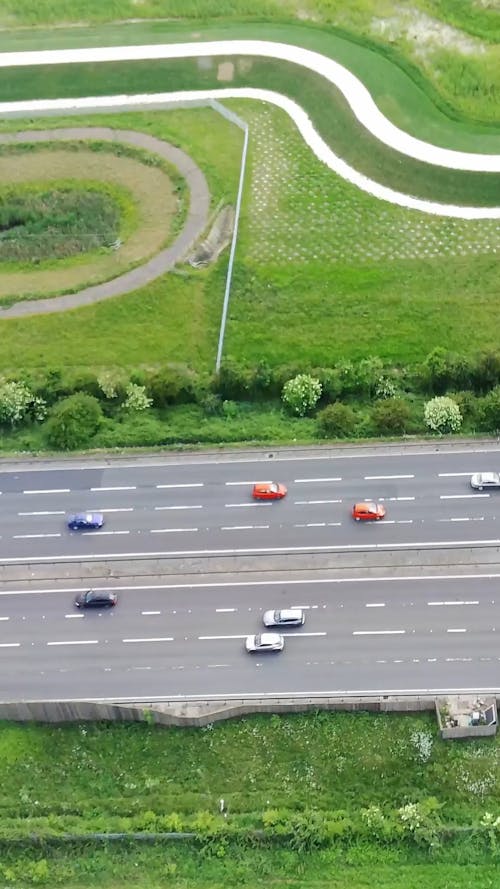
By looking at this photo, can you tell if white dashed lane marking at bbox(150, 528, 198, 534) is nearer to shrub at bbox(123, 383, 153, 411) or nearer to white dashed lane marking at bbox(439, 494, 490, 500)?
shrub at bbox(123, 383, 153, 411)

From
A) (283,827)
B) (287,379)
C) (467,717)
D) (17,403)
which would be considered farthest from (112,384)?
(467,717)

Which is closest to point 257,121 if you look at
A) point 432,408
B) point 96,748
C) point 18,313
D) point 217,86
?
point 217,86

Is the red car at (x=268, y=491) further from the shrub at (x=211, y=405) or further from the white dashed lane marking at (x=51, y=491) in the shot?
the white dashed lane marking at (x=51, y=491)

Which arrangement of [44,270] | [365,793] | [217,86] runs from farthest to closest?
[217,86], [44,270], [365,793]

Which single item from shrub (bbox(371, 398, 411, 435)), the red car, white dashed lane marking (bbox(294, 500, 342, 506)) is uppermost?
shrub (bbox(371, 398, 411, 435))

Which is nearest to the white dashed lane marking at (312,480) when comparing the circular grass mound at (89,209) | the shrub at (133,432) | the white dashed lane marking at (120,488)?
the shrub at (133,432)

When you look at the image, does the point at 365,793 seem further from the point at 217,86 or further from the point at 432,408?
the point at 217,86

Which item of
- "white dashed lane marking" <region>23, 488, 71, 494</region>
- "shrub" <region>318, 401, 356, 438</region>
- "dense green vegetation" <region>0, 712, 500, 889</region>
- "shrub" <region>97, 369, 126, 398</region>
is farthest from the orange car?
"white dashed lane marking" <region>23, 488, 71, 494</region>
